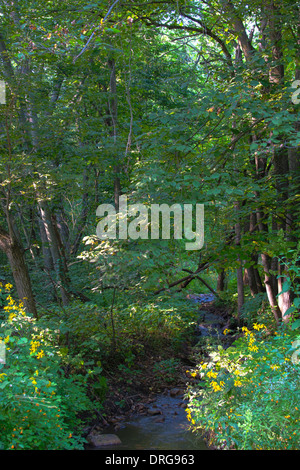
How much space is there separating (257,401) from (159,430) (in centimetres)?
198

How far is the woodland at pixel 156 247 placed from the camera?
A: 11.7 ft

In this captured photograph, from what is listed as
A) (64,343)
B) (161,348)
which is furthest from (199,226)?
(161,348)

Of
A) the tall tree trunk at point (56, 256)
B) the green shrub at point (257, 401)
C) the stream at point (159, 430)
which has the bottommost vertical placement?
the stream at point (159, 430)

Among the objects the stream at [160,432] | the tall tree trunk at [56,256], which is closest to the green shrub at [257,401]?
the stream at [160,432]

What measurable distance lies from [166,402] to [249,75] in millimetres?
4850

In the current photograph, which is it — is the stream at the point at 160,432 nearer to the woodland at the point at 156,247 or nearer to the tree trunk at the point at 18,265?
the woodland at the point at 156,247

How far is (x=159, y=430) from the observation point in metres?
5.07

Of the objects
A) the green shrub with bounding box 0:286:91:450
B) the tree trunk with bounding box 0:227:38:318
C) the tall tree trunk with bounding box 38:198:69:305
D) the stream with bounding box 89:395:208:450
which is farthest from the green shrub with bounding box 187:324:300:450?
the tall tree trunk with bounding box 38:198:69:305

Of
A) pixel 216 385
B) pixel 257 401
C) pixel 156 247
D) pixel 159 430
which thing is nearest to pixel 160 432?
pixel 159 430

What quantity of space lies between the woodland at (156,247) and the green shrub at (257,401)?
16 millimetres

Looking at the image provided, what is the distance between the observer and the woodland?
357 cm

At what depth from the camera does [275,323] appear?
759 cm

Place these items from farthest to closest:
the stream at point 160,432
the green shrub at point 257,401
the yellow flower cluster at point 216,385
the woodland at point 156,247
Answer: the stream at point 160,432 → the yellow flower cluster at point 216,385 → the woodland at point 156,247 → the green shrub at point 257,401
